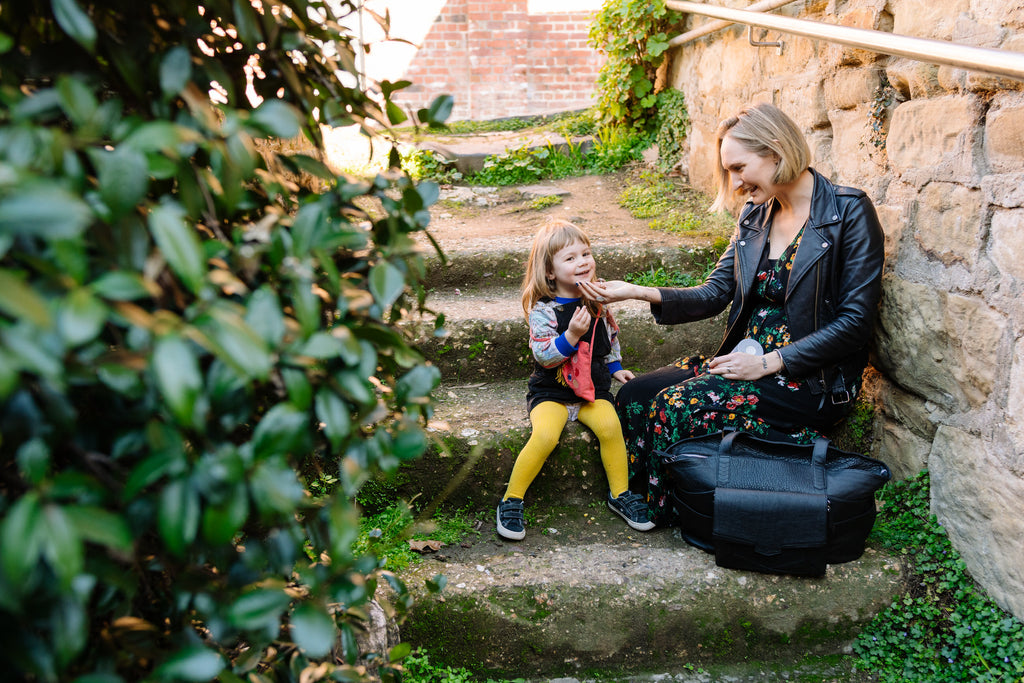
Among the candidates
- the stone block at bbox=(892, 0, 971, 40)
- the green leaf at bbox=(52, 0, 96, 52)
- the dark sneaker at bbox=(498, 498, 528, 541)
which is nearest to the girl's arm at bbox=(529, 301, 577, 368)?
the dark sneaker at bbox=(498, 498, 528, 541)

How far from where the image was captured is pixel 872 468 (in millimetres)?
2033

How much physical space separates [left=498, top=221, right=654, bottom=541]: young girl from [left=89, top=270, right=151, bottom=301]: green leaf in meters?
1.70

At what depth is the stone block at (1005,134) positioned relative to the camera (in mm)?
1784

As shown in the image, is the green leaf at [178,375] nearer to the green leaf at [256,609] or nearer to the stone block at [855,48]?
the green leaf at [256,609]

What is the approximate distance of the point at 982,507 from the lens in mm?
1958

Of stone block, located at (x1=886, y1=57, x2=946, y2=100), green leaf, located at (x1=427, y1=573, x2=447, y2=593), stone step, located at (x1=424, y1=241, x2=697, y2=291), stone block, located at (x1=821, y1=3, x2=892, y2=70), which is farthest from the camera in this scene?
stone step, located at (x1=424, y1=241, x2=697, y2=291)

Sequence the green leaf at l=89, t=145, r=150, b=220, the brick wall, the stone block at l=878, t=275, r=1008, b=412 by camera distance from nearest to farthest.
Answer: the green leaf at l=89, t=145, r=150, b=220 < the stone block at l=878, t=275, r=1008, b=412 < the brick wall

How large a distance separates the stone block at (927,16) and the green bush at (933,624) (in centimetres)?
129

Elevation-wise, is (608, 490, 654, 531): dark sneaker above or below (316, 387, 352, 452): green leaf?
below

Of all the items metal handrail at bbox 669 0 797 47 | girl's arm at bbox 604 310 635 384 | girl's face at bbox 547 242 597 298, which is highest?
metal handrail at bbox 669 0 797 47

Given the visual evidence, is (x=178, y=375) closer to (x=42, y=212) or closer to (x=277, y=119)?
(x=42, y=212)

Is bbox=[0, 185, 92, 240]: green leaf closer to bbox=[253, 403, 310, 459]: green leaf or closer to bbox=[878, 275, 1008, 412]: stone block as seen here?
bbox=[253, 403, 310, 459]: green leaf

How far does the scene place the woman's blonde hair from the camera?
7.55ft

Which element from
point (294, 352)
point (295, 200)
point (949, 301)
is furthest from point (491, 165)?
point (294, 352)
